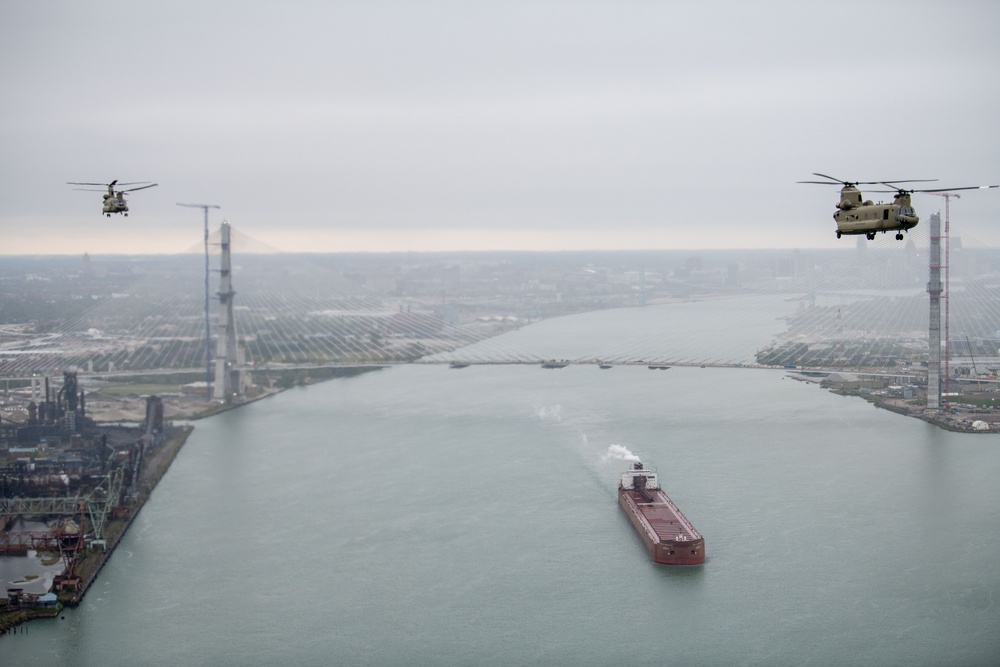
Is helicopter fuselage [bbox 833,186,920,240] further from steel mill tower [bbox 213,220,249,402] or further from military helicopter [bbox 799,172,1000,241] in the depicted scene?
steel mill tower [bbox 213,220,249,402]

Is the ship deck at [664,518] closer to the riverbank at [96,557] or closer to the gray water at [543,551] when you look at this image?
the gray water at [543,551]

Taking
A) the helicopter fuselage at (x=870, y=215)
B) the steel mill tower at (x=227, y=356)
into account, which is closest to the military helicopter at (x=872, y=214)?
the helicopter fuselage at (x=870, y=215)

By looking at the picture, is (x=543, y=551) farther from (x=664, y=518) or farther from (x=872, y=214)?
(x=872, y=214)

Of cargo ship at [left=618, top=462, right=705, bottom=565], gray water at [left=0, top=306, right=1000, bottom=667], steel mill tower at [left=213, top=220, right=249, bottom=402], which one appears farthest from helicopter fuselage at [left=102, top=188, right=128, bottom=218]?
steel mill tower at [left=213, top=220, right=249, bottom=402]

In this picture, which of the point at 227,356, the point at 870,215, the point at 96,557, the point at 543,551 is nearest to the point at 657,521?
the point at 543,551

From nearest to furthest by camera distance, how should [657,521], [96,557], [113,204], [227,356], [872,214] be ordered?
[872,214] → [113,204] → [96,557] → [657,521] → [227,356]

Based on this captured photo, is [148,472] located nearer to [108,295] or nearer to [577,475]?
[577,475]

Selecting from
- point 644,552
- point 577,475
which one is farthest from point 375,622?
point 577,475
